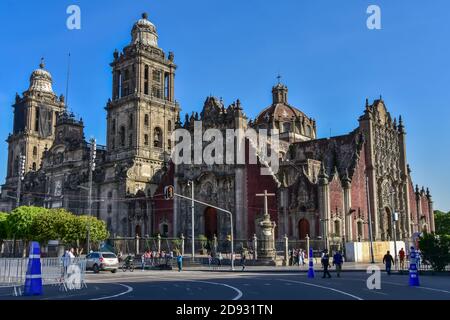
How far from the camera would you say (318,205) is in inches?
2055

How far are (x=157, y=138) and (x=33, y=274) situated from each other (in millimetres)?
62140

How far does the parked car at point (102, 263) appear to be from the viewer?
121 feet

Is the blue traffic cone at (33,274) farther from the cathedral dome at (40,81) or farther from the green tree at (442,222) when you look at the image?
the cathedral dome at (40,81)

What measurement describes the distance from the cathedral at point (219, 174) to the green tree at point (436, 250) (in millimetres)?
16465

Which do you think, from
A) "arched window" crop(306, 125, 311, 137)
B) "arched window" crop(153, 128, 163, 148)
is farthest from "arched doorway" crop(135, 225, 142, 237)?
Answer: "arched window" crop(306, 125, 311, 137)

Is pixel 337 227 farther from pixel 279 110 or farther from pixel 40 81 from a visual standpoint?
pixel 40 81

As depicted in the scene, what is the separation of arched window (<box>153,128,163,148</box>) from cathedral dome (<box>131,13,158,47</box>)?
44.2ft

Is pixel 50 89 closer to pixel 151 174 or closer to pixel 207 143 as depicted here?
pixel 151 174

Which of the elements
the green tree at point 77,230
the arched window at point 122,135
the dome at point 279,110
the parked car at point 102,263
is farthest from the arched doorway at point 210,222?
the parked car at point 102,263

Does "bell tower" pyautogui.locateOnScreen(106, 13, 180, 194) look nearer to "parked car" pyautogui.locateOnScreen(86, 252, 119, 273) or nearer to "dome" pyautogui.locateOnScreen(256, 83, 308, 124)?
"dome" pyautogui.locateOnScreen(256, 83, 308, 124)

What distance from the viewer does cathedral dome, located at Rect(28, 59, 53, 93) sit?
107 meters

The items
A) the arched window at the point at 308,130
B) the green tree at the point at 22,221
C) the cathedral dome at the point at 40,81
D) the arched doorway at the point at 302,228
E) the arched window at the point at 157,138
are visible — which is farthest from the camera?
the cathedral dome at the point at 40,81

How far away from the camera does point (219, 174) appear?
59594mm

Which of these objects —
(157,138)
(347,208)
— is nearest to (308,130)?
(157,138)
